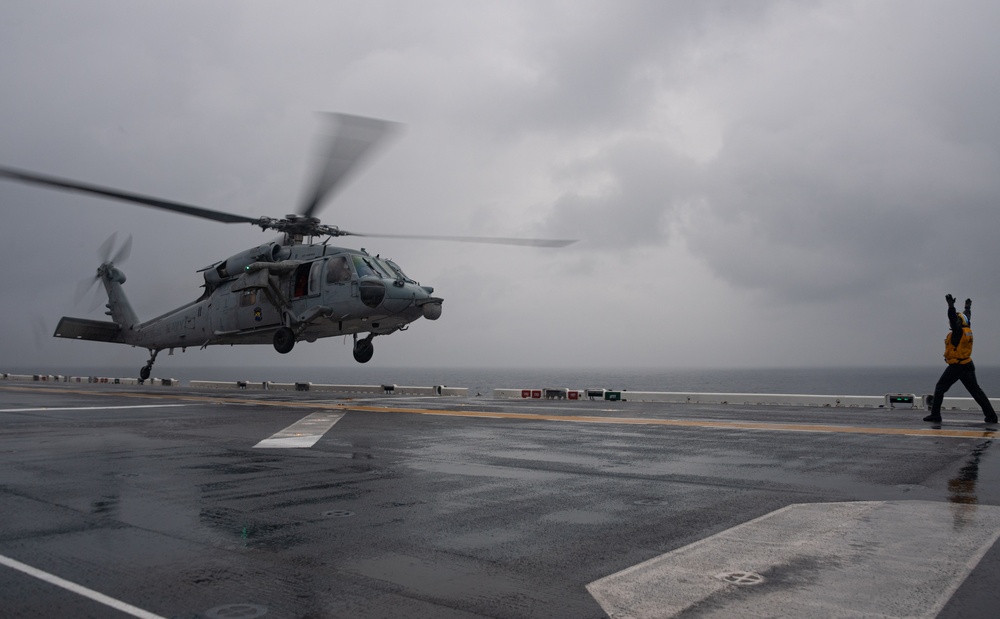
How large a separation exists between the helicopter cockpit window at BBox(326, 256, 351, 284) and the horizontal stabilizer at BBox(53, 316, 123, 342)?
1479 cm

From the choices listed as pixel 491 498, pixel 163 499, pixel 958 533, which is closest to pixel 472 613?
pixel 491 498

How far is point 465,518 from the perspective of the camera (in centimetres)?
650

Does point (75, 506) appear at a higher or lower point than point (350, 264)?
lower

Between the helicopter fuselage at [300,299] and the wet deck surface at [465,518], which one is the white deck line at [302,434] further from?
the helicopter fuselage at [300,299]

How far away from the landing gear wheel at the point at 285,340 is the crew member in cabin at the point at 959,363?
59.5 feet

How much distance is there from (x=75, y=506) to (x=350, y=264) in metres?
15.9

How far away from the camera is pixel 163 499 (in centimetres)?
743

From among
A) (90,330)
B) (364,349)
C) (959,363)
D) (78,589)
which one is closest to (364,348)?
(364,349)

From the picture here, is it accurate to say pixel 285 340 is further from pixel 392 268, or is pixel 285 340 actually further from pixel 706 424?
pixel 706 424

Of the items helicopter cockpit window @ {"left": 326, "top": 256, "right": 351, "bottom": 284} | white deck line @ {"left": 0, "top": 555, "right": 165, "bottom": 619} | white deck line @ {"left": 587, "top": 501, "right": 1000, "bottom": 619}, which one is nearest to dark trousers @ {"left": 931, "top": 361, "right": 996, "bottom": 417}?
white deck line @ {"left": 587, "top": 501, "right": 1000, "bottom": 619}

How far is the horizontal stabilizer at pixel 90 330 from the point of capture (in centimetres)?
3148

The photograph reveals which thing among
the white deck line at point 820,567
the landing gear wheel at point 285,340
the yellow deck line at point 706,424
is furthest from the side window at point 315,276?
the white deck line at point 820,567

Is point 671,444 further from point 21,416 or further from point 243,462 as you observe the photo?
point 21,416

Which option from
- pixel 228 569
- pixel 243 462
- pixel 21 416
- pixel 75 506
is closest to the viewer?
pixel 228 569
